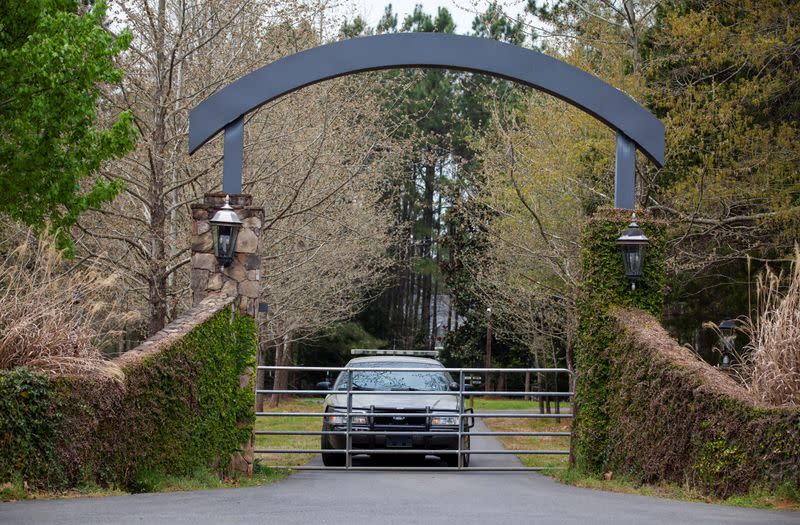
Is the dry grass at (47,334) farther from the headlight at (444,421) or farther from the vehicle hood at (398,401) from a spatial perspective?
the headlight at (444,421)

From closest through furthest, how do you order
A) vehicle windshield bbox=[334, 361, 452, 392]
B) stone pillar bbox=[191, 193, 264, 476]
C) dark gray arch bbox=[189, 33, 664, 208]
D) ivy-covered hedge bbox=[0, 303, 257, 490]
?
1. ivy-covered hedge bbox=[0, 303, 257, 490]
2. stone pillar bbox=[191, 193, 264, 476]
3. dark gray arch bbox=[189, 33, 664, 208]
4. vehicle windshield bbox=[334, 361, 452, 392]

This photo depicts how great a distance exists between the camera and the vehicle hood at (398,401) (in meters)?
13.4

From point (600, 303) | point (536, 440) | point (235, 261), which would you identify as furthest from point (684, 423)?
point (536, 440)

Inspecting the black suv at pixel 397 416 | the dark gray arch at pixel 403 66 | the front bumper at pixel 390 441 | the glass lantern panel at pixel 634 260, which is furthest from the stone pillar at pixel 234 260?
the glass lantern panel at pixel 634 260

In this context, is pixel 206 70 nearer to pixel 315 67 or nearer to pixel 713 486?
pixel 315 67

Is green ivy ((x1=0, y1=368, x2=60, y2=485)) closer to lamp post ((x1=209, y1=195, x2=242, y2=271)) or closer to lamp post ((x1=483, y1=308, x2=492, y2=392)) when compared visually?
lamp post ((x1=209, y1=195, x2=242, y2=271))

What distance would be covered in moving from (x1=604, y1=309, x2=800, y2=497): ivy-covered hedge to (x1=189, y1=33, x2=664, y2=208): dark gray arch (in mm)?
2461

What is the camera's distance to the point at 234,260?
1132cm

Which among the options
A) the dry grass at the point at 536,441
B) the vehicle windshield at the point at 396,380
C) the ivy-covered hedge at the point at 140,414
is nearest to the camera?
the ivy-covered hedge at the point at 140,414

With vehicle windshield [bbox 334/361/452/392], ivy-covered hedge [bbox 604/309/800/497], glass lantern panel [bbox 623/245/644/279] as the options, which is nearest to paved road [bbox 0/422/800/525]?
ivy-covered hedge [bbox 604/309/800/497]

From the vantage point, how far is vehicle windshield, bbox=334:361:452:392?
46.1ft

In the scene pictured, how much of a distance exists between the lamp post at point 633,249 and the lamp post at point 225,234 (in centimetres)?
436

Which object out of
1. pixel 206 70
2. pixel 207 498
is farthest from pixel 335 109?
pixel 207 498

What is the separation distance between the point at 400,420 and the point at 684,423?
517cm
